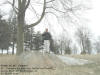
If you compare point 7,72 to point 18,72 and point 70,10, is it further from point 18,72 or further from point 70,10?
point 70,10

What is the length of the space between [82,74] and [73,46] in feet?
248

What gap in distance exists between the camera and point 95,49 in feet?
279

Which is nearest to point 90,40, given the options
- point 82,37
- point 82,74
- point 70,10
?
point 82,37

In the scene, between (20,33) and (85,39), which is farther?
(85,39)

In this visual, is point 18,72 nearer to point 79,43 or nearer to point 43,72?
point 43,72

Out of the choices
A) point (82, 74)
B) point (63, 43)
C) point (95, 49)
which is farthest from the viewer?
point (95, 49)

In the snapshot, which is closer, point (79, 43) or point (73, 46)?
point (79, 43)

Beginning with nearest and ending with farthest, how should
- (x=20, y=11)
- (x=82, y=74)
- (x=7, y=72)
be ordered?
(x=7, y=72)
(x=82, y=74)
(x=20, y=11)

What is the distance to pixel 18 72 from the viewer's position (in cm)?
953

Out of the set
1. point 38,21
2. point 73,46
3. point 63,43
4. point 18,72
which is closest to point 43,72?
point 18,72

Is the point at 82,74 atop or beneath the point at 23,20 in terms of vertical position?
beneath

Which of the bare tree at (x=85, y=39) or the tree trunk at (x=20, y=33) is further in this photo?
the bare tree at (x=85, y=39)

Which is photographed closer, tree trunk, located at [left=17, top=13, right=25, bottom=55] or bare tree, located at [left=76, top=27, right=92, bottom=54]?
tree trunk, located at [left=17, top=13, right=25, bottom=55]

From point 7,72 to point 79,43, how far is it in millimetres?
69811
